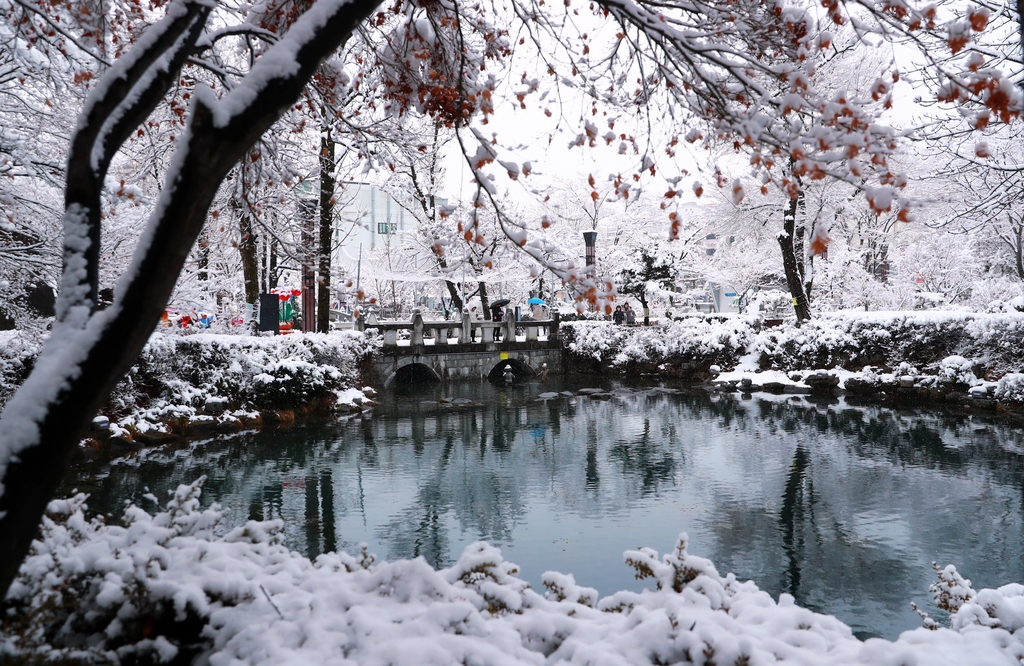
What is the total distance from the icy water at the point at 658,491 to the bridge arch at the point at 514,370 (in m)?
9.36

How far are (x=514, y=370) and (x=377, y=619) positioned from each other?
25.6 metres

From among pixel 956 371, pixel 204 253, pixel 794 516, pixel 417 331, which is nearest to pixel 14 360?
pixel 204 253

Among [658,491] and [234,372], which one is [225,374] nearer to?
[234,372]

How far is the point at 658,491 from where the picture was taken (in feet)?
37.6

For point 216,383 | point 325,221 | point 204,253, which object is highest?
point 325,221

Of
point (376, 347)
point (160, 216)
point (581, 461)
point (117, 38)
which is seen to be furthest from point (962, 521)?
point (376, 347)

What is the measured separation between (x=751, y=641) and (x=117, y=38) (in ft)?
22.7

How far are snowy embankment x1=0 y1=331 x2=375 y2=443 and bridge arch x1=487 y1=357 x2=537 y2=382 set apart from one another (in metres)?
9.73

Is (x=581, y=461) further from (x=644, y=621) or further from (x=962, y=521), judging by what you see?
(x=644, y=621)

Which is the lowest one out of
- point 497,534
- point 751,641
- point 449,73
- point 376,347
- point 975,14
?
point 497,534

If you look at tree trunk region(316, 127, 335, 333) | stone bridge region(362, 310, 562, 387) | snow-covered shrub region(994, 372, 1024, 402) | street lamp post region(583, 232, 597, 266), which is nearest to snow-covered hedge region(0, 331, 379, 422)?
tree trunk region(316, 127, 335, 333)

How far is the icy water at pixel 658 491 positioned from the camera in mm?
8180

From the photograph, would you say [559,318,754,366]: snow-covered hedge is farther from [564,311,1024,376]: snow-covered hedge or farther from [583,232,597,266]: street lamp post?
[583,232,597,266]: street lamp post

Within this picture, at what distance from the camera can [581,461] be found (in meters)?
13.6
